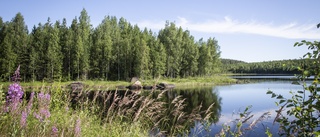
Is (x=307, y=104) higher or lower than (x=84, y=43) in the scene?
lower

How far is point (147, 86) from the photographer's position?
48.4m

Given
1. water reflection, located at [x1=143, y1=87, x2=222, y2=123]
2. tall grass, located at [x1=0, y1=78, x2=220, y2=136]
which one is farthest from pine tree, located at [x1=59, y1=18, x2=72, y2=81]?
tall grass, located at [x1=0, y1=78, x2=220, y2=136]

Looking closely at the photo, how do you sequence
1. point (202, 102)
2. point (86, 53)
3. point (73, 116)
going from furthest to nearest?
point (86, 53), point (202, 102), point (73, 116)

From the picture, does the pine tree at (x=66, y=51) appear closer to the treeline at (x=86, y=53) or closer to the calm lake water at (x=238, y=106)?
the treeline at (x=86, y=53)

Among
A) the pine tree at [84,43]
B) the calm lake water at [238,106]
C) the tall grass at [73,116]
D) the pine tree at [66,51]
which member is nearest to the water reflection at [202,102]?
the calm lake water at [238,106]

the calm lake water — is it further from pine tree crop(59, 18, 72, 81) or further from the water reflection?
pine tree crop(59, 18, 72, 81)

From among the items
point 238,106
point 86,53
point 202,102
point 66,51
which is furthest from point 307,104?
point 66,51

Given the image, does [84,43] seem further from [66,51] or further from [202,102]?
[202,102]

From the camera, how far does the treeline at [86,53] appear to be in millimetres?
54062

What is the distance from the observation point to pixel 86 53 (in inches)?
2263

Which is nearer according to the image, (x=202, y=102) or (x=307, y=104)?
(x=307, y=104)

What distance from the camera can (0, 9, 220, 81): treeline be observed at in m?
54.1

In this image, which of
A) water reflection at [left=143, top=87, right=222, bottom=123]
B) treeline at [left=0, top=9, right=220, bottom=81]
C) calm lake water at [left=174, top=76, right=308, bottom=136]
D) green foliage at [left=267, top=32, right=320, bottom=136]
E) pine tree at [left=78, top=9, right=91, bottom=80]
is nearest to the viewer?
green foliage at [left=267, top=32, right=320, bottom=136]

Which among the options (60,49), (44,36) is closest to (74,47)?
(60,49)
